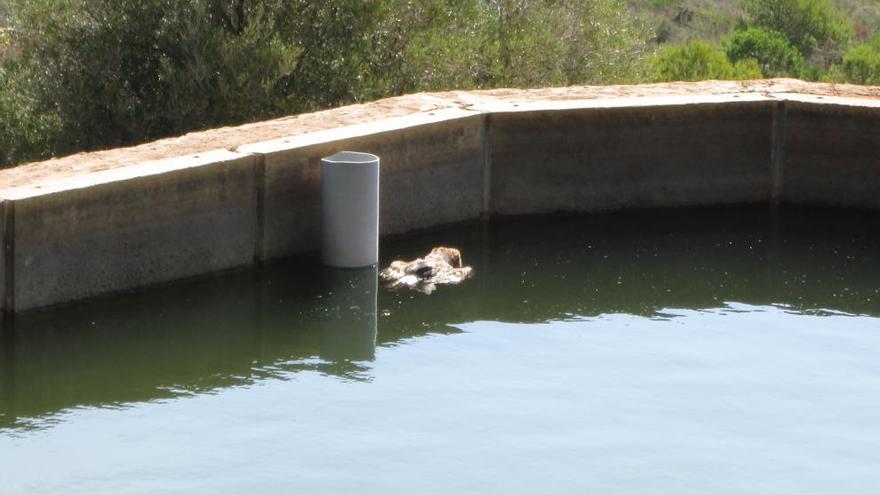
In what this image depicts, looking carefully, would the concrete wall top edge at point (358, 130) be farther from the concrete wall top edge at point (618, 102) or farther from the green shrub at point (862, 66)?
the green shrub at point (862, 66)

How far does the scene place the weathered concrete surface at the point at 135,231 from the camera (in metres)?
8.79

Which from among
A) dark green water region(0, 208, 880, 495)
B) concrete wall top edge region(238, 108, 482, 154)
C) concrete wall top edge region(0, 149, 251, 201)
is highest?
concrete wall top edge region(238, 108, 482, 154)

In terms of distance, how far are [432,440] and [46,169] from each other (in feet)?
11.3

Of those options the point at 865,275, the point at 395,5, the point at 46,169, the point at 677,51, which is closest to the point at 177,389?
the point at 46,169

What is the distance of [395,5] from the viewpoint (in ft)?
49.7

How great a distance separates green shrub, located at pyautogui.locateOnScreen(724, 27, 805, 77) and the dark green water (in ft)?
62.1

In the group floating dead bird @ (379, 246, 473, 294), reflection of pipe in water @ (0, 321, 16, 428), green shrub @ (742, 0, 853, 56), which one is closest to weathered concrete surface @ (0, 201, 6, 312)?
reflection of pipe in water @ (0, 321, 16, 428)

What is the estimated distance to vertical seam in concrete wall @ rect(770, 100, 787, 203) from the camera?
12047 mm

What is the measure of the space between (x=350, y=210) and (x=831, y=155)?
4231 millimetres

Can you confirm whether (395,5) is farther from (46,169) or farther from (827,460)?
(827,460)

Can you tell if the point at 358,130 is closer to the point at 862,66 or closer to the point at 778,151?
the point at 778,151

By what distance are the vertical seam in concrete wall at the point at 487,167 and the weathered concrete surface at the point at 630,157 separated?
0.03 metres

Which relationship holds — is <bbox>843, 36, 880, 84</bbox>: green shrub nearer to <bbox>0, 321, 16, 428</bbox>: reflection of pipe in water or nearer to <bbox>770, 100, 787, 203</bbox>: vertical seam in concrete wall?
<bbox>770, 100, 787, 203</bbox>: vertical seam in concrete wall

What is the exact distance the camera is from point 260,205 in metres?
10.0
